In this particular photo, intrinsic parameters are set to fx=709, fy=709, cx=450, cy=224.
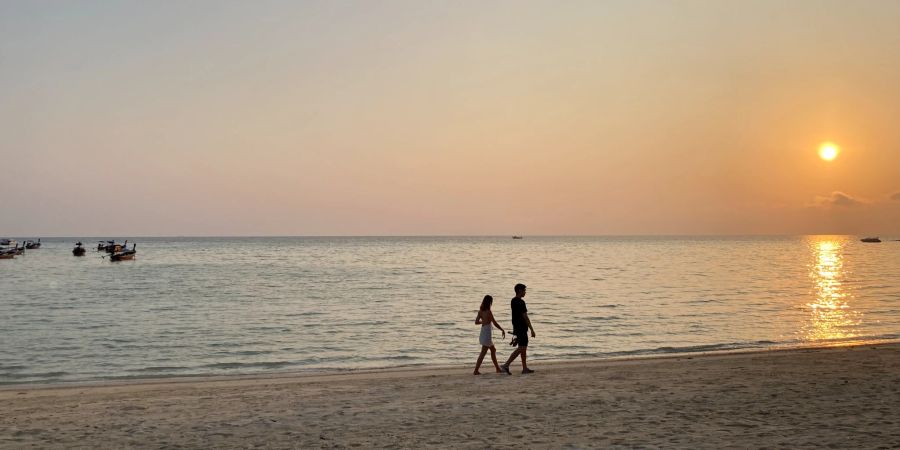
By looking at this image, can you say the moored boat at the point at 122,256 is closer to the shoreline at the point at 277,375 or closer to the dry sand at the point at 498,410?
the shoreline at the point at 277,375

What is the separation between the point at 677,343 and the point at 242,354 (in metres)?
16.0

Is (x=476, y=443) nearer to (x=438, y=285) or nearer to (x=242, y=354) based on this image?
(x=242, y=354)

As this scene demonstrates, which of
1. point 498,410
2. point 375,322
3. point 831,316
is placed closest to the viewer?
point 498,410

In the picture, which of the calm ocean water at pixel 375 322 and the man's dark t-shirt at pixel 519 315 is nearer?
the man's dark t-shirt at pixel 519 315

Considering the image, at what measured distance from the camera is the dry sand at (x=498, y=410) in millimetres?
10688

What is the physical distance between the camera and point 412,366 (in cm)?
2192

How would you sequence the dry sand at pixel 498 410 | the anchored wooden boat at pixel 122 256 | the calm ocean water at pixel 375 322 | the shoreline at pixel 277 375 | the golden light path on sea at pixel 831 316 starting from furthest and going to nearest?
the anchored wooden boat at pixel 122 256 < the golden light path on sea at pixel 831 316 < the calm ocean water at pixel 375 322 < the shoreline at pixel 277 375 < the dry sand at pixel 498 410

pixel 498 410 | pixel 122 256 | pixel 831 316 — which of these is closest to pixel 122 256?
pixel 122 256

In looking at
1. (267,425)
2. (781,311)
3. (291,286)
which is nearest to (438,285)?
(291,286)

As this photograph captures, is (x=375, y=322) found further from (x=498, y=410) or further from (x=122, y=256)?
(x=122, y=256)

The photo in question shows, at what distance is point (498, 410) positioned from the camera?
12.8 metres

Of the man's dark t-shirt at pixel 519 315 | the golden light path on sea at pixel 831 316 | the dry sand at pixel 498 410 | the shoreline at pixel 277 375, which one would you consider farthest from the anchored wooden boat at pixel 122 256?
the man's dark t-shirt at pixel 519 315

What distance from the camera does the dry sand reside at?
1069 centimetres

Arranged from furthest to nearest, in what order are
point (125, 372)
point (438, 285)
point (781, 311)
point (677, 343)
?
point (438, 285), point (781, 311), point (677, 343), point (125, 372)
